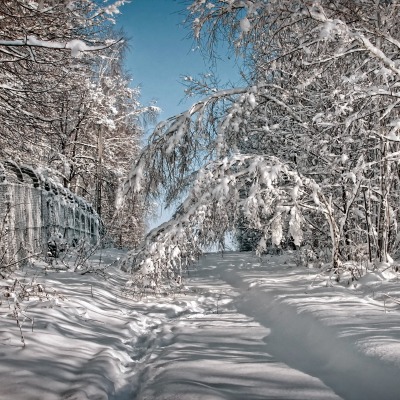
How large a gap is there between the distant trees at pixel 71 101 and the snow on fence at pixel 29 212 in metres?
0.77

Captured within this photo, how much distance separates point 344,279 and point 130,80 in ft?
51.5

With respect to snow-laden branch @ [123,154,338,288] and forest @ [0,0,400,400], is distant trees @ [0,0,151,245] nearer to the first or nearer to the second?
forest @ [0,0,400,400]

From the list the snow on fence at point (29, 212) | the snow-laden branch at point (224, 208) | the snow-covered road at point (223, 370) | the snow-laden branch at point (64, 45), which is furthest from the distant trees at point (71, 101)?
the snow-covered road at point (223, 370)

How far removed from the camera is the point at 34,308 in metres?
3.79

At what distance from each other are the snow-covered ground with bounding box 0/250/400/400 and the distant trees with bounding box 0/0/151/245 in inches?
93.6

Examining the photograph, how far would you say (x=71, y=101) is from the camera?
38.3 feet

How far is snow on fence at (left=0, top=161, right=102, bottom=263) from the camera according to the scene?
619cm

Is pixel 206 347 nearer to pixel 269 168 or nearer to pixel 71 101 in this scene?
pixel 269 168

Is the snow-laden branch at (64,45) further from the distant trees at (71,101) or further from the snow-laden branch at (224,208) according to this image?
the snow-laden branch at (224,208)

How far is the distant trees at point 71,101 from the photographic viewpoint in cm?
539

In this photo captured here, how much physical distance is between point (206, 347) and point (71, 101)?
1059 centimetres

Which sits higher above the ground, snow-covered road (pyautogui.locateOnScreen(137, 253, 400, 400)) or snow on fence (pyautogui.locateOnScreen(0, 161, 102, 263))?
snow on fence (pyautogui.locateOnScreen(0, 161, 102, 263))

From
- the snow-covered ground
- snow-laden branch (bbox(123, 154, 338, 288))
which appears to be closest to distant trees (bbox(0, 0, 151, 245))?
snow-laden branch (bbox(123, 154, 338, 288))

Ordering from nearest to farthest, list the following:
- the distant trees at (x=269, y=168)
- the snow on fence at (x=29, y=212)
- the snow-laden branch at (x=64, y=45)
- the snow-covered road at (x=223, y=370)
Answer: the snow-covered road at (x=223, y=370) < the snow-laden branch at (x=64, y=45) < the distant trees at (x=269, y=168) < the snow on fence at (x=29, y=212)
